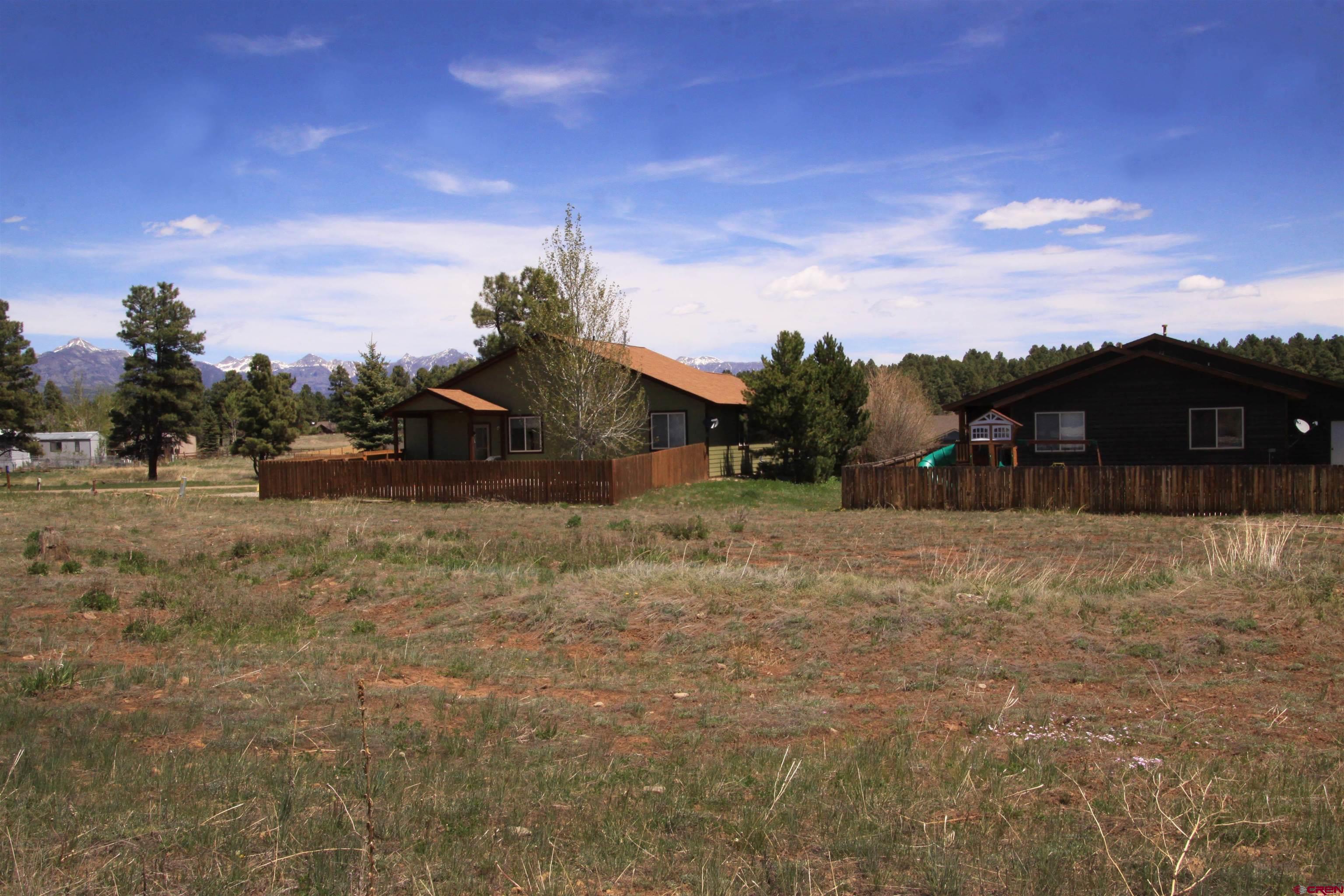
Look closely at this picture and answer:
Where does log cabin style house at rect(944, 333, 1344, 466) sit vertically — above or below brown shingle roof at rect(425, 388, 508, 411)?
below

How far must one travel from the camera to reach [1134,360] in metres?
28.1

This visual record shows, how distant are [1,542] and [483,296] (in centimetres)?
3923

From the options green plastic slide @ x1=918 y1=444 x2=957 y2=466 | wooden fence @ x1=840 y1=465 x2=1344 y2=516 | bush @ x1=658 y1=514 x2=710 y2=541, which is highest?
green plastic slide @ x1=918 y1=444 x2=957 y2=466

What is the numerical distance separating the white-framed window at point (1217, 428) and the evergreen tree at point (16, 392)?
58.5 meters

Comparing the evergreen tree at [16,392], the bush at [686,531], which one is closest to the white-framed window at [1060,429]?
the bush at [686,531]

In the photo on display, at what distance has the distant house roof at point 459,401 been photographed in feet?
111

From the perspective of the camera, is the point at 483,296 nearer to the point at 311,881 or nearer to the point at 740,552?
the point at 740,552

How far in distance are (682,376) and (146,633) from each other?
29439 millimetres

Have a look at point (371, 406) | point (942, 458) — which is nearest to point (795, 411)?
point (942, 458)

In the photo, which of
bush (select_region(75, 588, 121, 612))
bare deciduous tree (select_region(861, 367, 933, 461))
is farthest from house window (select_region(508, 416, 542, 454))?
bush (select_region(75, 588, 121, 612))

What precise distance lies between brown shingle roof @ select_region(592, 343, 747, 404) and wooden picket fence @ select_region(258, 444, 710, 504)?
4.04m

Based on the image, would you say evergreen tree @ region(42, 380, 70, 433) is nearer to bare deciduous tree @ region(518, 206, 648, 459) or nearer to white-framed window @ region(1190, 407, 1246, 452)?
bare deciduous tree @ region(518, 206, 648, 459)

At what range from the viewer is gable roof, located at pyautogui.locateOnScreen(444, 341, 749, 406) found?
32594mm

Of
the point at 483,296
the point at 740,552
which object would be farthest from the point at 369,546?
the point at 483,296
